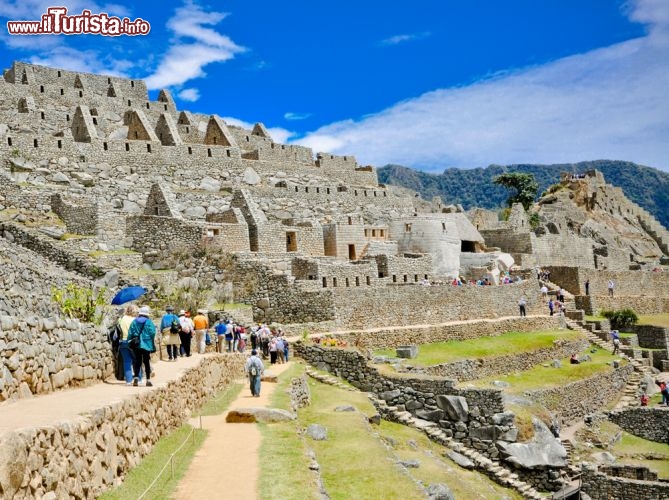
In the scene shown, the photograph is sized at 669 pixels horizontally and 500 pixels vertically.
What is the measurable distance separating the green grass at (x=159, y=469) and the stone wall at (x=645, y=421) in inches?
838

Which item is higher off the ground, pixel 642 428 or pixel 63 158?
pixel 63 158

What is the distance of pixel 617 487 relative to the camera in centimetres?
2178

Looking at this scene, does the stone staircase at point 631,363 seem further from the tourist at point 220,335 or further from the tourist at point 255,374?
the tourist at point 255,374

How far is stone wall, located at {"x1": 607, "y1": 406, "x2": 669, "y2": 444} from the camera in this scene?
2775 cm

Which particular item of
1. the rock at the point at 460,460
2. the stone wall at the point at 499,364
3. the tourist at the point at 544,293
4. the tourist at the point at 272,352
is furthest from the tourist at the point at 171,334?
the tourist at the point at 544,293

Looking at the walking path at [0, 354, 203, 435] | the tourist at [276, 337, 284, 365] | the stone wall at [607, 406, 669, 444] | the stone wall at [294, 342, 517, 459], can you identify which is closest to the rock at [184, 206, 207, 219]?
the tourist at [276, 337, 284, 365]

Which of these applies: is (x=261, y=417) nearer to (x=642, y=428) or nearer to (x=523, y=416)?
(x=523, y=416)

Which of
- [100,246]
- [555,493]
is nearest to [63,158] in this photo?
[100,246]

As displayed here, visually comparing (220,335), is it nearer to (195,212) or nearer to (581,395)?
(195,212)

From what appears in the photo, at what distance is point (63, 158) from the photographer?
3259 centimetres

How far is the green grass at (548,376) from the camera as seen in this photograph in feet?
88.2

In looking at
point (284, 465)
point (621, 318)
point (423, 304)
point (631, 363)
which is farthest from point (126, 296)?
point (621, 318)

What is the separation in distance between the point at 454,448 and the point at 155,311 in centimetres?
1037

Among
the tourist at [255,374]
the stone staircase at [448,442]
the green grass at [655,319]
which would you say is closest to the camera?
the tourist at [255,374]
